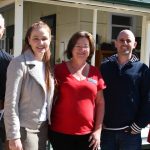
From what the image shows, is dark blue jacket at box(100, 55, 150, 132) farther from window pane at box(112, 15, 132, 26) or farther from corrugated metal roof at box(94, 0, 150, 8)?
window pane at box(112, 15, 132, 26)

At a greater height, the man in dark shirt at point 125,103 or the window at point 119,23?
the window at point 119,23

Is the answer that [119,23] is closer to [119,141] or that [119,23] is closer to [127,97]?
[127,97]

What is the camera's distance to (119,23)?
32.6 ft

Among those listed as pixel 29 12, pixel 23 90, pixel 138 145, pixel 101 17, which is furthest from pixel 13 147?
pixel 29 12

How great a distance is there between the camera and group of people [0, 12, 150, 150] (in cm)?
315

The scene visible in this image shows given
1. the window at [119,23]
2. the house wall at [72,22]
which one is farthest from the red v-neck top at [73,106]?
the window at [119,23]

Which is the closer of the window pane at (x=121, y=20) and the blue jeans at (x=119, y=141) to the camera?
the blue jeans at (x=119, y=141)

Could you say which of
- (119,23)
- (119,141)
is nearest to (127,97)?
(119,141)

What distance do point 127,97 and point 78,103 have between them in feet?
2.31

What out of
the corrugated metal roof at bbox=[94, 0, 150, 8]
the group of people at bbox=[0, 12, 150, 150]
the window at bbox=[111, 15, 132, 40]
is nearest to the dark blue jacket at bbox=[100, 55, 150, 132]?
the group of people at bbox=[0, 12, 150, 150]

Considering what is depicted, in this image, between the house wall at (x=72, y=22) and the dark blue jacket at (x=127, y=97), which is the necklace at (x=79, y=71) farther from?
the house wall at (x=72, y=22)

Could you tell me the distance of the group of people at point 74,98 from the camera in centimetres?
315

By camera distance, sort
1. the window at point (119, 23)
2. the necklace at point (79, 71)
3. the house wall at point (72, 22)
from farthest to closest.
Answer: the window at point (119, 23)
the house wall at point (72, 22)
the necklace at point (79, 71)

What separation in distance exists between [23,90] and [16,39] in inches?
120
